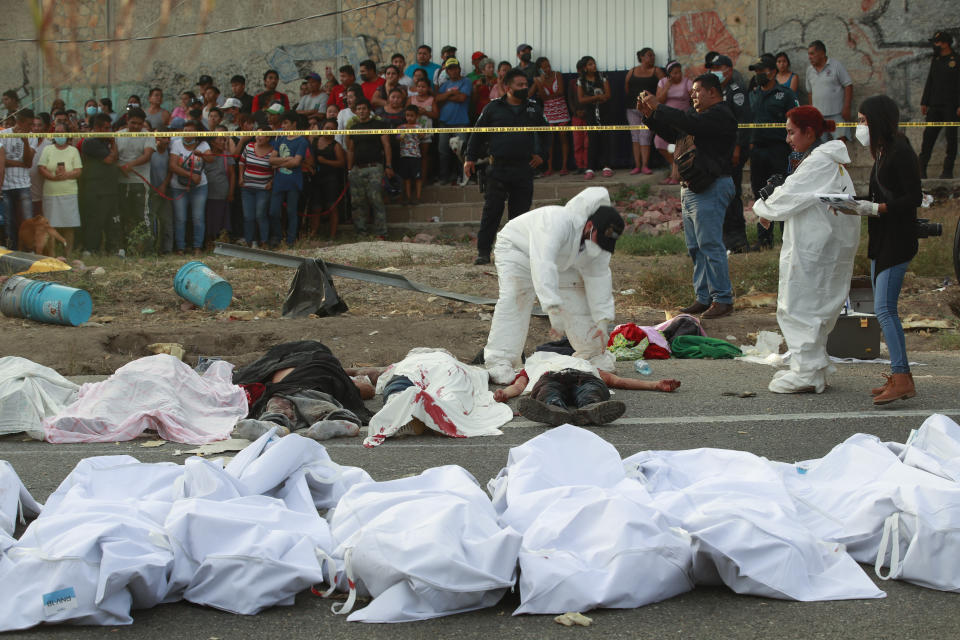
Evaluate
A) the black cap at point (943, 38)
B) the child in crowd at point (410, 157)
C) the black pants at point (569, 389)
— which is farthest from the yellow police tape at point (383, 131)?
the black pants at point (569, 389)

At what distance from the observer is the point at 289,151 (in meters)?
16.0

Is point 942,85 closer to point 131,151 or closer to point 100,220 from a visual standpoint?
point 131,151

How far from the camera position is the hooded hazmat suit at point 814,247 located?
7.42 metres

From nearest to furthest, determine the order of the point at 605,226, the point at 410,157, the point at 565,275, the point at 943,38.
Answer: the point at 605,226 < the point at 565,275 < the point at 943,38 < the point at 410,157

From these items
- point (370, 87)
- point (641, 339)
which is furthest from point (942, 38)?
point (641, 339)

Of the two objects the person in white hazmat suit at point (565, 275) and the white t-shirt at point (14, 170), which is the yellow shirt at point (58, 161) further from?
the person in white hazmat suit at point (565, 275)

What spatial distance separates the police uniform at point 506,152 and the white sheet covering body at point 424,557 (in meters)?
9.13

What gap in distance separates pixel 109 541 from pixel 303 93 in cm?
1474

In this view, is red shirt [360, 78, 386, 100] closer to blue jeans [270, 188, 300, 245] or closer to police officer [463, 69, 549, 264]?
blue jeans [270, 188, 300, 245]


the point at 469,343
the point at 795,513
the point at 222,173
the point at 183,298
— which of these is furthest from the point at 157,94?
the point at 795,513

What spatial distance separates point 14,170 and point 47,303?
14.4 ft

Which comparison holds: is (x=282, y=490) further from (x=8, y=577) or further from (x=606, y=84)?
(x=606, y=84)

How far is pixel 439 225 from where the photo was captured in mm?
16969

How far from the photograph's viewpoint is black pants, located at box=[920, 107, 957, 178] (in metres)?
15.2
